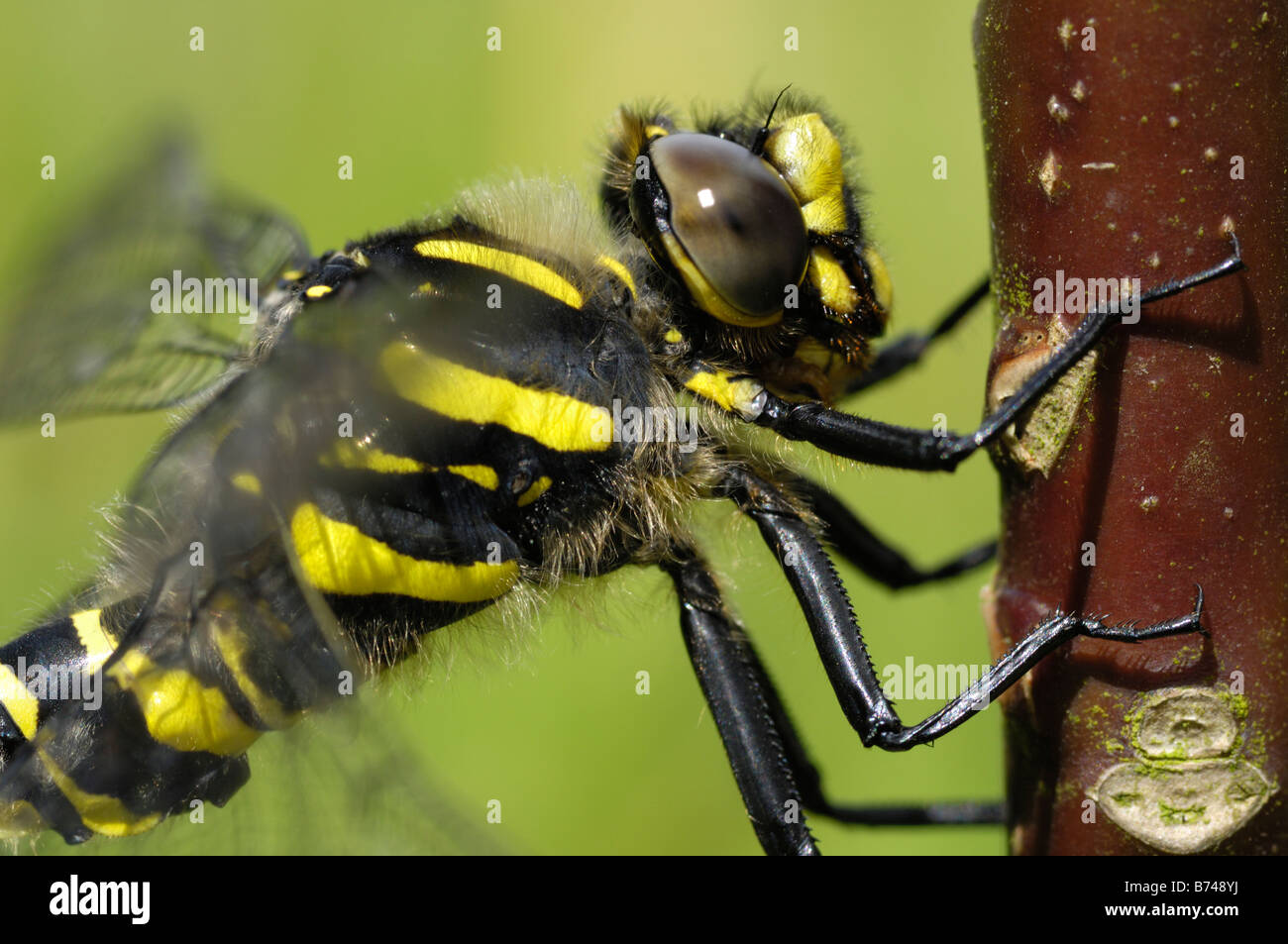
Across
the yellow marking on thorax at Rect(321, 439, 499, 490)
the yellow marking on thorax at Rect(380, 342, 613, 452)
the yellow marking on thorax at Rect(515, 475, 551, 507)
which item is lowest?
the yellow marking on thorax at Rect(515, 475, 551, 507)

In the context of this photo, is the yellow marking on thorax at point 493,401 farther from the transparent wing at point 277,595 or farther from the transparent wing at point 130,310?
the transparent wing at point 130,310

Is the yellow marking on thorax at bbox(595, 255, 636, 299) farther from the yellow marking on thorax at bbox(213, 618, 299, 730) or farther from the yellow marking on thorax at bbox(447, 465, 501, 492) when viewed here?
the yellow marking on thorax at bbox(213, 618, 299, 730)

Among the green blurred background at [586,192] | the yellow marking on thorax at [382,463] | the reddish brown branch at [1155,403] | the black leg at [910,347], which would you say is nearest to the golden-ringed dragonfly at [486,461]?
the yellow marking on thorax at [382,463]

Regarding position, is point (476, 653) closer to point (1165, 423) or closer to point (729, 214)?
point (729, 214)

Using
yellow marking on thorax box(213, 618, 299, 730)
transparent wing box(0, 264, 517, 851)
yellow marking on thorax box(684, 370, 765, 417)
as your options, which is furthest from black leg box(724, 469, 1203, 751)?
yellow marking on thorax box(213, 618, 299, 730)
